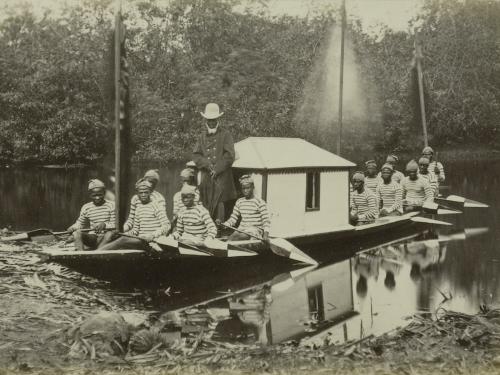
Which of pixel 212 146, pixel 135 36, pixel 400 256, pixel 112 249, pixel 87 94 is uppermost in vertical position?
pixel 135 36

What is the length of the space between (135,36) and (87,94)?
4.56 m

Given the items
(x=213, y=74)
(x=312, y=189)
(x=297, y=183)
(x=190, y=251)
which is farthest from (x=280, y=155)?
(x=213, y=74)

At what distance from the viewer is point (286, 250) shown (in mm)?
9086

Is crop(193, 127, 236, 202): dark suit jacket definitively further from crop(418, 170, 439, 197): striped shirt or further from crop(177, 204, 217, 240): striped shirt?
crop(418, 170, 439, 197): striped shirt

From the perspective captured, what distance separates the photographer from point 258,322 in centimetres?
701

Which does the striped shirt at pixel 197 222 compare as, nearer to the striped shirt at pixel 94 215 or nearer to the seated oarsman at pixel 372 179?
the striped shirt at pixel 94 215

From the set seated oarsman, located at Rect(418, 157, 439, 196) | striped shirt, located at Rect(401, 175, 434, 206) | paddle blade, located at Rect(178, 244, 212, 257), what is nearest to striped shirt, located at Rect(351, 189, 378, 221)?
striped shirt, located at Rect(401, 175, 434, 206)

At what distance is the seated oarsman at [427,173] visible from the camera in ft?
44.2

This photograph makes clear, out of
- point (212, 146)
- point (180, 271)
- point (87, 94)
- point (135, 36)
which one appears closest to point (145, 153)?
point (87, 94)

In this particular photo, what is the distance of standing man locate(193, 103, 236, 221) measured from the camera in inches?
381

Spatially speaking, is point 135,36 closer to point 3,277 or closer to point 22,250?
point 22,250

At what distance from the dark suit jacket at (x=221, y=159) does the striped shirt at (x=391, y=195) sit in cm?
422

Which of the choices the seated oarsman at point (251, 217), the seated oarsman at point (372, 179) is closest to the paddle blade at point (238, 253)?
the seated oarsman at point (251, 217)

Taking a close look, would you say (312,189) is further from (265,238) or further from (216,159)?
(265,238)
